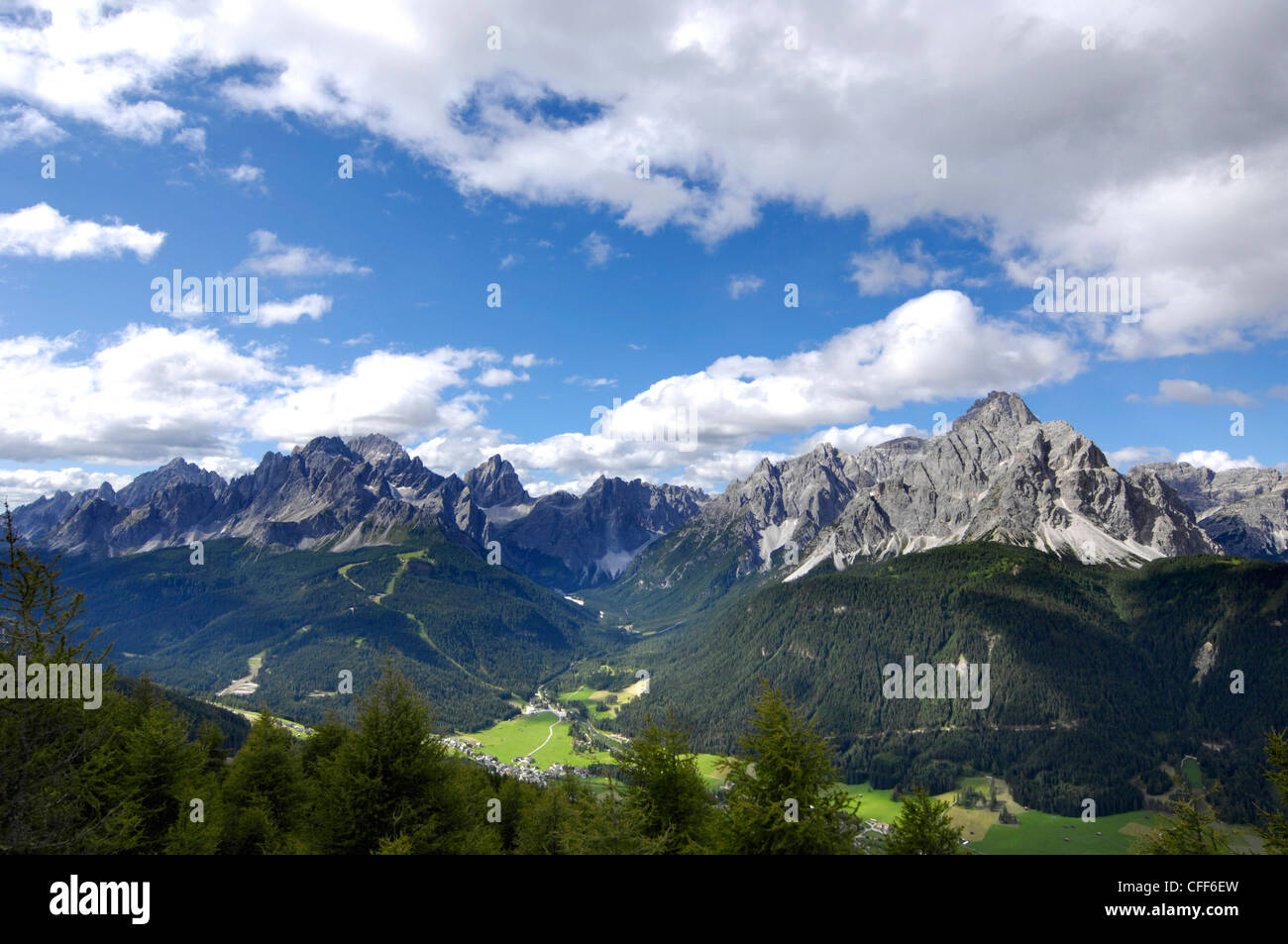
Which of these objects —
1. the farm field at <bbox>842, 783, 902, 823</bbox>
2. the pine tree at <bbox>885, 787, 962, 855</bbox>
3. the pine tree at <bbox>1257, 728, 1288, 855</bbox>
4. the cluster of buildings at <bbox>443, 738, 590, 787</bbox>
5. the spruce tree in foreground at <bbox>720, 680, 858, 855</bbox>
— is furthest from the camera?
the cluster of buildings at <bbox>443, 738, 590, 787</bbox>

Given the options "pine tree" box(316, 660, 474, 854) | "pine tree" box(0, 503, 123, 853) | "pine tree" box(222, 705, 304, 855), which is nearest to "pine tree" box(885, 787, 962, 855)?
"pine tree" box(316, 660, 474, 854)

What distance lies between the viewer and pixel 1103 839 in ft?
470

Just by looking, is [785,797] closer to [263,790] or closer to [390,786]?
[390,786]

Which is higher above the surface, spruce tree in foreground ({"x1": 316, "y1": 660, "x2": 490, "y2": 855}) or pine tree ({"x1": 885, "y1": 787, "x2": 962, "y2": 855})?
spruce tree in foreground ({"x1": 316, "y1": 660, "x2": 490, "y2": 855})

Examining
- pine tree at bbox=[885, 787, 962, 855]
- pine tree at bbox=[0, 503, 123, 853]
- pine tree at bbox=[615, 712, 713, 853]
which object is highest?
pine tree at bbox=[0, 503, 123, 853]

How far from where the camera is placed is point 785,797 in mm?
22703

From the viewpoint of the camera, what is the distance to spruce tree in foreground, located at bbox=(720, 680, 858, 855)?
2212 centimetres

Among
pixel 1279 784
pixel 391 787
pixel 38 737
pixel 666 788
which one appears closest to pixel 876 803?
pixel 1279 784

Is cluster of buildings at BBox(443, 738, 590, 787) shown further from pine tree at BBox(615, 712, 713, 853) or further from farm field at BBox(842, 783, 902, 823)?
pine tree at BBox(615, 712, 713, 853)

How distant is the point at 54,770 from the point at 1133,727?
25228cm
